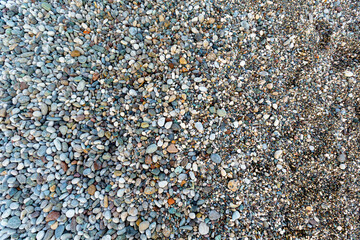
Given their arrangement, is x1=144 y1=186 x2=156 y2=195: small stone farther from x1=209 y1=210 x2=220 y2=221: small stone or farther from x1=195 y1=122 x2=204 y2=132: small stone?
x1=195 y1=122 x2=204 y2=132: small stone

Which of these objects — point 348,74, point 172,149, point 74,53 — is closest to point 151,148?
point 172,149

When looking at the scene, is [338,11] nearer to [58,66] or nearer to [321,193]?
[321,193]

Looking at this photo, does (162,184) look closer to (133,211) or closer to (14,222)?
(133,211)

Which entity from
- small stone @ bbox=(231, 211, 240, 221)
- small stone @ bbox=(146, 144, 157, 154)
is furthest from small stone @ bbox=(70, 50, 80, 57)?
small stone @ bbox=(231, 211, 240, 221)

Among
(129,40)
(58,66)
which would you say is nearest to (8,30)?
(58,66)

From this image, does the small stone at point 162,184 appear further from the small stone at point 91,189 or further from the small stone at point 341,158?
the small stone at point 341,158

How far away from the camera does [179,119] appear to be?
2.03 m

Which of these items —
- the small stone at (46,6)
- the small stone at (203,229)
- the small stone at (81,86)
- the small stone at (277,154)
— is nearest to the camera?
the small stone at (203,229)

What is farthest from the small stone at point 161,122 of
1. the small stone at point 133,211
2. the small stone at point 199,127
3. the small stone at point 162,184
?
the small stone at point 133,211

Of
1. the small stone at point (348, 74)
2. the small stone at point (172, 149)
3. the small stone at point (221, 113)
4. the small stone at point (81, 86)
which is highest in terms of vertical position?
the small stone at point (348, 74)

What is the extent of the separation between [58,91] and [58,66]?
0.82 feet

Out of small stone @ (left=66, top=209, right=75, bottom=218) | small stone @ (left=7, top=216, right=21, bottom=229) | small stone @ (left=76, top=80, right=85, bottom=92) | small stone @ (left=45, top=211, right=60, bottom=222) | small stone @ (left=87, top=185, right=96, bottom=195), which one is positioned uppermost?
small stone @ (left=76, top=80, right=85, bottom=92)

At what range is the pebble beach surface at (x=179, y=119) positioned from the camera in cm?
187

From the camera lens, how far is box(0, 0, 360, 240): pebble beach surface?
187 centimetres
